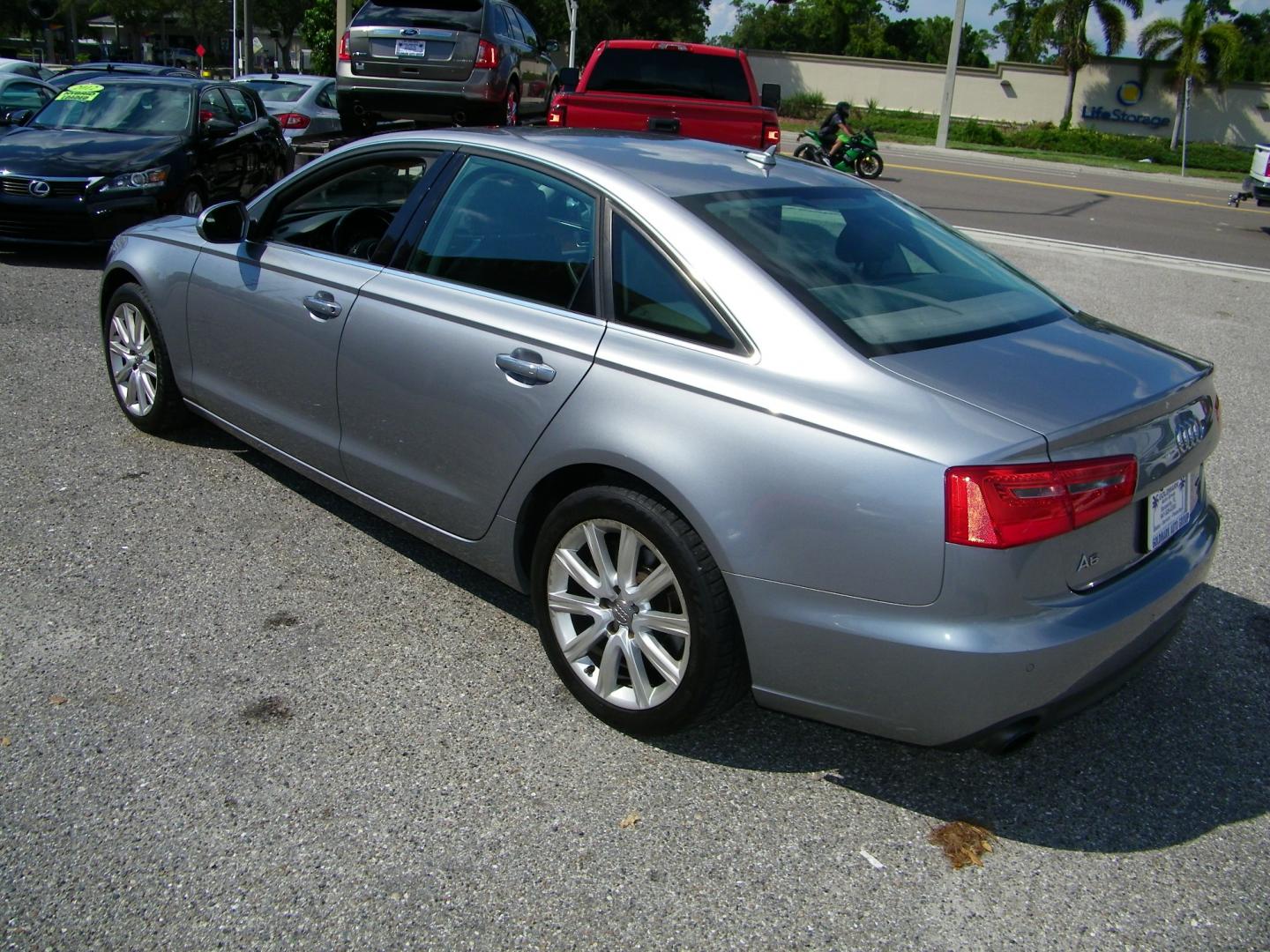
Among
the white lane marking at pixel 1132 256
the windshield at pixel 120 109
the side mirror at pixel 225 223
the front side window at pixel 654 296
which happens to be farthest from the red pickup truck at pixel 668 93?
the front side window at pixel 654 296

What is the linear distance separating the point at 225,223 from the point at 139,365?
107cm

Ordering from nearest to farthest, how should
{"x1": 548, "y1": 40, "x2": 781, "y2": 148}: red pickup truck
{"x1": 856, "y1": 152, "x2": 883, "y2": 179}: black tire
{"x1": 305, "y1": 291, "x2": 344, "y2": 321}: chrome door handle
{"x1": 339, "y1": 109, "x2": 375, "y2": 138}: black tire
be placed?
{"x1": 305, "y1": 291, "x2": 344, "y2": 321}: chrome door handle
{"x1": 548, "y1": 40, "x2": 781, "y2": 148}: red pickup truck
{"x1": 339, "y1": 109, "x2": 375, "y2": 138}: black tire
{"x1": 856, "y1": 152, "x2": 883, "y2": 179}: black tire

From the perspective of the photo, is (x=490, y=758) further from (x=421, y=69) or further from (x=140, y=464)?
(x=421, y=69)

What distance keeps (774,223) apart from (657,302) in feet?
1.60

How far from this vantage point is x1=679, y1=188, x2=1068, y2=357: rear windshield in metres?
3.08

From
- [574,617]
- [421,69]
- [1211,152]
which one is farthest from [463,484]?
[1211,152]

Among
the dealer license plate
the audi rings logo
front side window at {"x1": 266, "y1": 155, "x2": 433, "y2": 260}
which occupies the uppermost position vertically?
front side window at {"x1": 266, "y1": 155, "x2": 433, "y2": 260}

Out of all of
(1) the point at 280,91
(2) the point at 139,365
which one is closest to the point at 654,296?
(2) the point at 139,365

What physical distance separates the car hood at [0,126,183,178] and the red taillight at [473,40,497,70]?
3.99m

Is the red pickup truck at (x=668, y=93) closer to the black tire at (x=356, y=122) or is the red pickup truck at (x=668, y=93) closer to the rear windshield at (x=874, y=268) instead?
the black tire at (x=356, y=122)

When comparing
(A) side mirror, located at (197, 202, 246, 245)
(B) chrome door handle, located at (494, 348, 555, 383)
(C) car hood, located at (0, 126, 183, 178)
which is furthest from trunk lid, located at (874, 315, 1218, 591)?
(C) car hood, located at (0, 126, 183, 178)

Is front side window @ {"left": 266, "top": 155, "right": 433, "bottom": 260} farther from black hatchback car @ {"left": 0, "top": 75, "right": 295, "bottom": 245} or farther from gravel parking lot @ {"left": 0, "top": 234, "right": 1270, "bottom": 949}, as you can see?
black hatchback car @ {"left": 0, "top": 75, "right": 295, "bottom": 245}

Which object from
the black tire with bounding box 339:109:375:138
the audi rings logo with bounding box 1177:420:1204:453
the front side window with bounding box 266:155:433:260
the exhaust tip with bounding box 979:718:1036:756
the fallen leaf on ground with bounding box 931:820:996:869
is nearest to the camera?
the exhaust tip with bounding box 979:718:1036:756

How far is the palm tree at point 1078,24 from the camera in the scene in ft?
172
